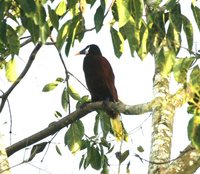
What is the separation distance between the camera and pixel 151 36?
2.80 m

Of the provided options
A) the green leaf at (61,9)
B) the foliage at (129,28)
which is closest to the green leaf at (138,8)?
the foliage at (129,28)

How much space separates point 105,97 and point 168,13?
93.9 inches

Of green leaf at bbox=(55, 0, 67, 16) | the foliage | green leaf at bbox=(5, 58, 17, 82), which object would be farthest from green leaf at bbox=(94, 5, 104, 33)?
green leaf at bbox=(5, 58, 17, 82)

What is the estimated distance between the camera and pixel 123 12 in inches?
98.7

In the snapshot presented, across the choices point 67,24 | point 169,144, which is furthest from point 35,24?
point 169,144

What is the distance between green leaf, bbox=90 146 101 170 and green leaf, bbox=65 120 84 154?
109 millimetres

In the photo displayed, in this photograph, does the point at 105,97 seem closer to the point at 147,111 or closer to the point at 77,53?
the point at 77,53

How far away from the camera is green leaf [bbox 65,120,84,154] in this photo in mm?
3510

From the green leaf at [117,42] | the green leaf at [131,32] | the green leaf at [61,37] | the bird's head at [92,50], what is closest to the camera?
the green leaf at [131,32]

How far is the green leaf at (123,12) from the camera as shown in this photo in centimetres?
245

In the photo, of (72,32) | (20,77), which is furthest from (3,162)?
(20,77)

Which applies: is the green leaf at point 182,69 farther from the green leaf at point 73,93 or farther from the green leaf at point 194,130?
the green leaf at point 73,93

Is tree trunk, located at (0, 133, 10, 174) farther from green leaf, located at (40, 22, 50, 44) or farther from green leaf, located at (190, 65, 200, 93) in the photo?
green leaf, located at (190, 65, 200, 93)

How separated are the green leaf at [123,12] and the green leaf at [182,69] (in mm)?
349
